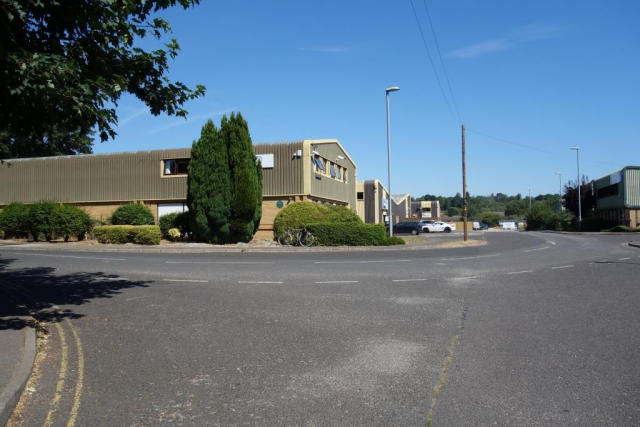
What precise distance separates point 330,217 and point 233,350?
22.4m

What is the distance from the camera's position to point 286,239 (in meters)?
27.4

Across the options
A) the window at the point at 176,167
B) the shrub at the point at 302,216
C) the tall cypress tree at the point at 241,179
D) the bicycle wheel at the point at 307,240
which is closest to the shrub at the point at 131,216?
the window at the point at 176,167

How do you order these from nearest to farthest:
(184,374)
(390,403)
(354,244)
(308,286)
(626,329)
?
1. (390,403)
2. (184,374)
3. (626,329)
4. (308,286)
5. (354,244)

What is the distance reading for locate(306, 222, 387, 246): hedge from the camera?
84.4 ft

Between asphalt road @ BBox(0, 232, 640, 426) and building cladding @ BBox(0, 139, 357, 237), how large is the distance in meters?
19.4

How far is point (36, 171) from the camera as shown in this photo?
35562 millimetres

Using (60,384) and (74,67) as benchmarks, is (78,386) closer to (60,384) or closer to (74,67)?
(60,384)

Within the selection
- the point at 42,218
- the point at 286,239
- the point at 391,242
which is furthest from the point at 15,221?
the point at 391,242

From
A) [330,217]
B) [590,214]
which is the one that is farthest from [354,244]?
[590,214]

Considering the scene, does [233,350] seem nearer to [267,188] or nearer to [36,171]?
[267,188]

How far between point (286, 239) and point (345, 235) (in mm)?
3365

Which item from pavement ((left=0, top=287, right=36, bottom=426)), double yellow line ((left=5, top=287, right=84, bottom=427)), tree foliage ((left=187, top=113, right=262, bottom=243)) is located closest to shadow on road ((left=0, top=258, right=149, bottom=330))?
pavement ((left=0, top=287, right=36, bottom=426))

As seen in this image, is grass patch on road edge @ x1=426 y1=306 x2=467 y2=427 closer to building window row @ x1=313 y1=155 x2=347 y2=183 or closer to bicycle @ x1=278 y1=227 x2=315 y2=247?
bicycle @ x1=278 y1=227 x2=315 y2=247

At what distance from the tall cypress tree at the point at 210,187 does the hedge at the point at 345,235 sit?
474 centimetres
